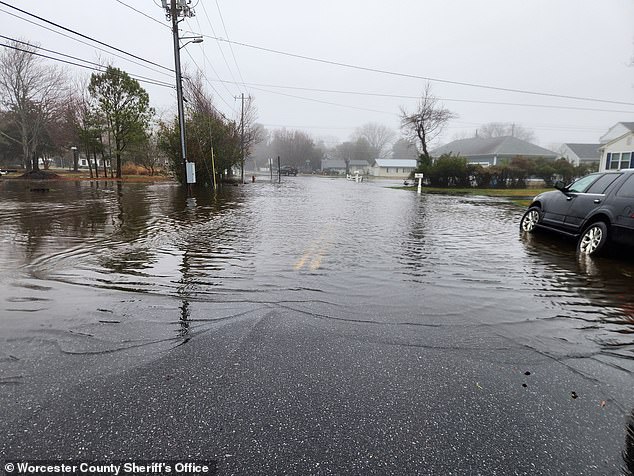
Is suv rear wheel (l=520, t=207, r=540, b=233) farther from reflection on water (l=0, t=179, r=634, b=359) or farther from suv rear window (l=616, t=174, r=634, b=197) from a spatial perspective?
suv rear window (l=616, t=174, r=634, b=197)

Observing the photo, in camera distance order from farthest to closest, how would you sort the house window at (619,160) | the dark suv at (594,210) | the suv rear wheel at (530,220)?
the house window at (619,160) → the suv rear wheel at (530,220) → the dark suv at (594,210)

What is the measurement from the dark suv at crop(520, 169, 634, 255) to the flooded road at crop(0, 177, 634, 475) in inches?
21.9

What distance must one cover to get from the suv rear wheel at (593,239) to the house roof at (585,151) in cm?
5684

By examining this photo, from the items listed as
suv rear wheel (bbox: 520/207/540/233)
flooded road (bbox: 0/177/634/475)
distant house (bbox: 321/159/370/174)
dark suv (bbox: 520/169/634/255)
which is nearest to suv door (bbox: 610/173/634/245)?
dark suv (bbox: 520/169/634/255)

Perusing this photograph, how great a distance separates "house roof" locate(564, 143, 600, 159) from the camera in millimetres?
53156

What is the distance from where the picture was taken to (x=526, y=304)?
4492mm

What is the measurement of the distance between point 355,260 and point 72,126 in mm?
40534

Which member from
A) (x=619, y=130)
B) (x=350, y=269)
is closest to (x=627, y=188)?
(x=350, y=269)

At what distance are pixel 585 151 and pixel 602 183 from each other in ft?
192

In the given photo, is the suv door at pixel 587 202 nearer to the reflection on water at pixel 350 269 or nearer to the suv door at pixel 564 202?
the suv door at pixel 564 202

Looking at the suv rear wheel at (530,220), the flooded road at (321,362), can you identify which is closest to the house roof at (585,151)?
the suv rear wheel at (530,220)

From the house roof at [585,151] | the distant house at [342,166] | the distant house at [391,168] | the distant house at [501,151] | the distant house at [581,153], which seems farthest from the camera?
the distant house at [342,166]

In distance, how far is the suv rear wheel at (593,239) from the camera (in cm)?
668

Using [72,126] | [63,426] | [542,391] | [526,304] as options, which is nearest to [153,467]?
[63,426]
